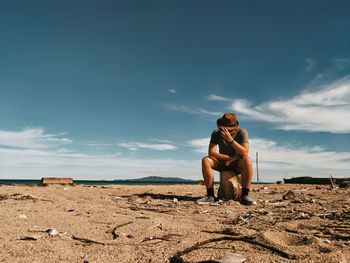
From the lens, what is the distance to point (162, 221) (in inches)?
145

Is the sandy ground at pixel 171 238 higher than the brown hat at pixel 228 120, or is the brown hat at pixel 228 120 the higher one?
the brown hat at pixel 228 120

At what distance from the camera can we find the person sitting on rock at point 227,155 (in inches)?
227

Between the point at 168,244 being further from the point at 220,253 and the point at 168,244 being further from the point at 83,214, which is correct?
the point at 83,214

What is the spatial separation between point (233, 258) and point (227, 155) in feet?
13.7

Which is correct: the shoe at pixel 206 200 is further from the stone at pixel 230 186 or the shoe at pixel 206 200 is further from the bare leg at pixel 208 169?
the stone at pixel 230 186

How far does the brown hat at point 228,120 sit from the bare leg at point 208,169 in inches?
33.1

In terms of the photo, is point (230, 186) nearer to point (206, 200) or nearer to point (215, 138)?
point (206, 200)

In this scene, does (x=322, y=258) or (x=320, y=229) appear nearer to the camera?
(x=322, y=258)

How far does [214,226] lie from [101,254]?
1.52 meters

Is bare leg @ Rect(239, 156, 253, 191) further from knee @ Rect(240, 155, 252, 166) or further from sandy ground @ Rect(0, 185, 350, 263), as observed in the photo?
sandy ground @ Rect(0, 185, 350, 263)

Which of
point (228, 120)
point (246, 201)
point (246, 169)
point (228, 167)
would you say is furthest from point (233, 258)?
point (228, 120)

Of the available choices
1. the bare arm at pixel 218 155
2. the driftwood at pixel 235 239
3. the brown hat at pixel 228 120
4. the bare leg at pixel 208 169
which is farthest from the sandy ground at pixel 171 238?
the brown hat at pixel 228 120

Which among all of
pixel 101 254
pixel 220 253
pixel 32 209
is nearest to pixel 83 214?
pixel 32 209

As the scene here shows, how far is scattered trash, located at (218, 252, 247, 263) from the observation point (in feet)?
6.64
